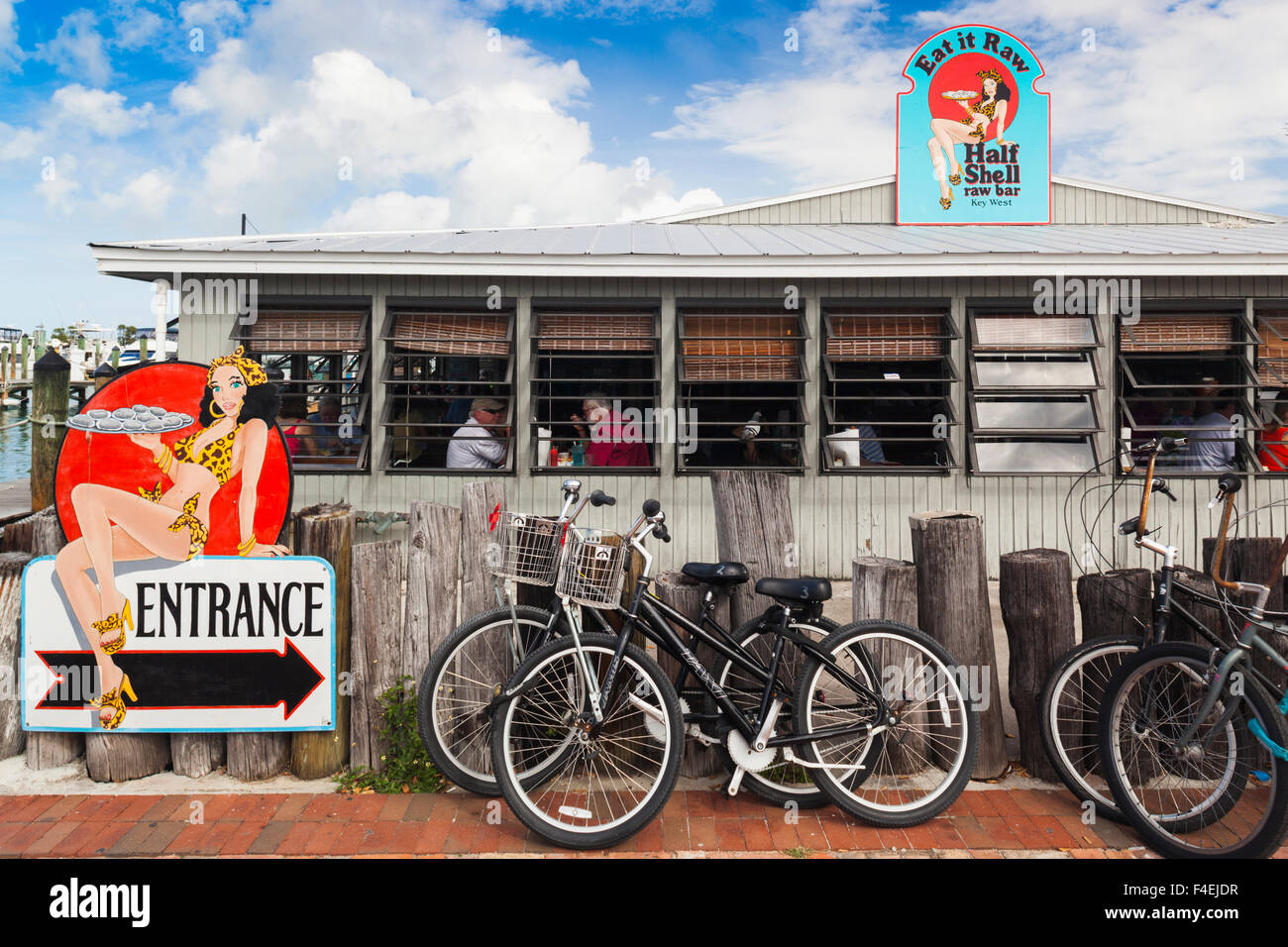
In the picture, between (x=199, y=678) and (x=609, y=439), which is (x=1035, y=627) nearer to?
(x=199, y=678)

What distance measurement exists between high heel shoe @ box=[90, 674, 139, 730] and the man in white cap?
13.6 ft

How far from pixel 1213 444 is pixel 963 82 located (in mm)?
5072

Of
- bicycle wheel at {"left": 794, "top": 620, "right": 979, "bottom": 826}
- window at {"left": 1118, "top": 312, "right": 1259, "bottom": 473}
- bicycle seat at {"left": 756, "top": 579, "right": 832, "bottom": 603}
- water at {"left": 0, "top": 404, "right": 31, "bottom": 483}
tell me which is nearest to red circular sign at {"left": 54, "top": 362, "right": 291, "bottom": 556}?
bicycle seat at {"left": 756, "top": 579, "right": 832, "bottom": 603}

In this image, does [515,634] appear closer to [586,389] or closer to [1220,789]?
[1220,789]

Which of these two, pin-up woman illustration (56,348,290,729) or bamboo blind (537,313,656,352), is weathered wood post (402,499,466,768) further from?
bamboo blind (537,313,656,352)

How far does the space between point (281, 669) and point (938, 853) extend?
2.61m

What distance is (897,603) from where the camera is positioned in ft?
11.6

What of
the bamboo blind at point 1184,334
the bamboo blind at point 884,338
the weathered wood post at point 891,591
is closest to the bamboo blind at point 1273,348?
the bamboo blind at point 1184,334

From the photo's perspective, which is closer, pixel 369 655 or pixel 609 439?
pixel 369 655

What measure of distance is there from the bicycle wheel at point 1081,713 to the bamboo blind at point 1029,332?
456cm

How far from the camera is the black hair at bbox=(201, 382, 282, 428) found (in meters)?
3.55

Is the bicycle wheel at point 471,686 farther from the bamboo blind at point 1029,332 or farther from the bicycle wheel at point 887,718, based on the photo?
the bamboo blind at point 1029,332

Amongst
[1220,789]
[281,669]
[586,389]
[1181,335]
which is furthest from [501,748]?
[1181,335]

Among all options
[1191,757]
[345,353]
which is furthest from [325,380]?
[1191,757]
